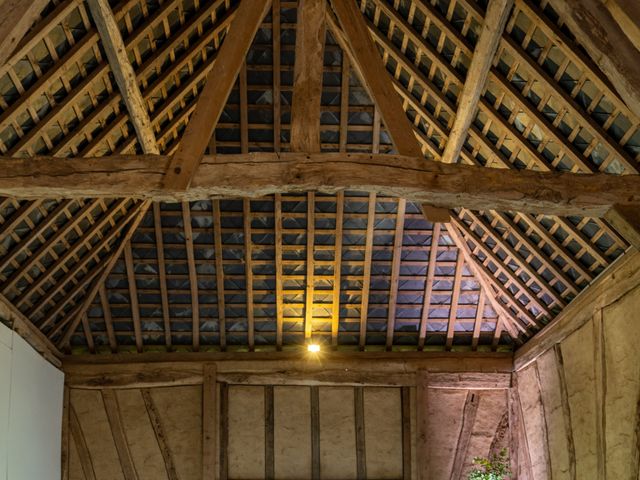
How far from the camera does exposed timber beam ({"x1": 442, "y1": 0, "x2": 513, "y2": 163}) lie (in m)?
6.58

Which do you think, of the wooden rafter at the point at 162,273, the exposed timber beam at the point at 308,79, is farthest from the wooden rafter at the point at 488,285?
the exposed timber beam at the point at 308,79

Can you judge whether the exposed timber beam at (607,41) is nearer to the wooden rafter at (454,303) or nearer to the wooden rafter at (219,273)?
the wooden rafter at (454,303)

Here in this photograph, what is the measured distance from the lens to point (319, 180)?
20.5 feet

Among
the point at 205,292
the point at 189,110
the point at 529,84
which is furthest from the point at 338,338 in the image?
the point at 529,84

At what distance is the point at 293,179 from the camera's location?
6.21m

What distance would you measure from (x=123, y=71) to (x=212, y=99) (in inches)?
49.9

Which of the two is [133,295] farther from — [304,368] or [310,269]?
[304,368]

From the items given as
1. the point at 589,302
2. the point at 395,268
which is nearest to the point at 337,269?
the point at 395,268

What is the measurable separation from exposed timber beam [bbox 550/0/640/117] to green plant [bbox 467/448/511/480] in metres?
5.46

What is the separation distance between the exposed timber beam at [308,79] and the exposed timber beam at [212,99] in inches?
13.0

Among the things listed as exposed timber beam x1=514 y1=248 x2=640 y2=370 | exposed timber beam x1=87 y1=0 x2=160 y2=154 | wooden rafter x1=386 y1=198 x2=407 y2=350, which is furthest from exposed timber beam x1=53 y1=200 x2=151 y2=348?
exposed timber beam x1=514 y1=248 x2=640 y2=370

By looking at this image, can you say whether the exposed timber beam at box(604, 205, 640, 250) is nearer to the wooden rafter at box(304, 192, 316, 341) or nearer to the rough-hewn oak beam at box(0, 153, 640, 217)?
the rough-hewn oak beam at box(0, 153, 640, 217)

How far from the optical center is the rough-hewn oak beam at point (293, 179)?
20.3 ft

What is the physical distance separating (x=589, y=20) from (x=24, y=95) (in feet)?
12.8
